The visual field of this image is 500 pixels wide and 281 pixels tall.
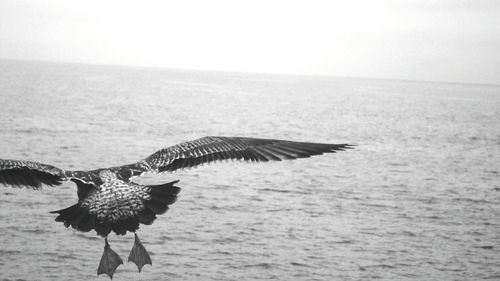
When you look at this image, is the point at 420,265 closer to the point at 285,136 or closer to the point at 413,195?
the point at 413,195

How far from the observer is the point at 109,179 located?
767 centimetres

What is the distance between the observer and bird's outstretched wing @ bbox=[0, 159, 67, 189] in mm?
7531

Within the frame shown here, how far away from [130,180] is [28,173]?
129 centimetres

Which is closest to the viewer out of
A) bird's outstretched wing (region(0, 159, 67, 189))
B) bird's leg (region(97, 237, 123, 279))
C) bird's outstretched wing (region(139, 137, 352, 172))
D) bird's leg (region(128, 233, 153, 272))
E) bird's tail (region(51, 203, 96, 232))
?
bird's tail (region(51, 203, 96, 232))

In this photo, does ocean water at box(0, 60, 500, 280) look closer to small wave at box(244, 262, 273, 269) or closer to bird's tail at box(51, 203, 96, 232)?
small wave at box(244, 262, 273, 269)

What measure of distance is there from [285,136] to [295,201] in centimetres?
2486

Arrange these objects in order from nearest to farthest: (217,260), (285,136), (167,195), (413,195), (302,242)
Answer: (167,195), (217,260), (302,242), (413,195), (285,136)

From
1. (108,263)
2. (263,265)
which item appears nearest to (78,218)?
(108,263)

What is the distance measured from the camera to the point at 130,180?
25.7ft

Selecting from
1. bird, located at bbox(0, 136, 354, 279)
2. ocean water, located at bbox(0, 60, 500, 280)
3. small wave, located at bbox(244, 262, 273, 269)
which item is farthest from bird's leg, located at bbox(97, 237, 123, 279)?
small wave, located at bbox(244, 262, 273, 269)

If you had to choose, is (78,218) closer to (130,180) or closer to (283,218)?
(130,180)

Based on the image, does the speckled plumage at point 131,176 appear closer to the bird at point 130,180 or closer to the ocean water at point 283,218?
the bird at point 130,180

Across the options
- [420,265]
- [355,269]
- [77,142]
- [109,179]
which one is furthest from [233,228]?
[77,142]

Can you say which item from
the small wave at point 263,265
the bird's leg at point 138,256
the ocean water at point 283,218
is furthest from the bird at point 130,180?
the small wave at point 263,265
